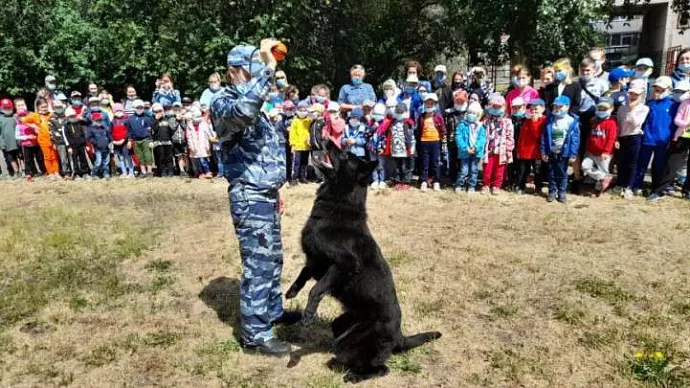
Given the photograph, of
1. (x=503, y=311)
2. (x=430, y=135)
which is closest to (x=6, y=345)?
(x=503, y=311)

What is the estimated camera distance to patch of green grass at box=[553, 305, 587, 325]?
166 inches

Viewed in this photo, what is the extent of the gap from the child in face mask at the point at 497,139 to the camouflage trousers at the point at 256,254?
18.0 ft

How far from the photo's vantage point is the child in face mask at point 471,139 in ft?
27.0

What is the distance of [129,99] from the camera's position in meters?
11.0

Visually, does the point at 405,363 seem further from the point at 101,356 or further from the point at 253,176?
the point at 101,356

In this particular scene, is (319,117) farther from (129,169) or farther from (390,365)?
(390,365)

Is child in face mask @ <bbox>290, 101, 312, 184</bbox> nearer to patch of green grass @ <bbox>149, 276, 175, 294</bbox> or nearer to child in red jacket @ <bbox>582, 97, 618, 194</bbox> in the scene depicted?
patch of green grass @ <bbox>149, 276, 175, 294</bbox>

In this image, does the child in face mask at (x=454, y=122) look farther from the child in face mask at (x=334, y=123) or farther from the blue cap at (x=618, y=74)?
the blue cap at (x=618, y=74)

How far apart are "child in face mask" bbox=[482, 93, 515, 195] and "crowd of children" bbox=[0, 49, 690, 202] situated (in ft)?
0.06

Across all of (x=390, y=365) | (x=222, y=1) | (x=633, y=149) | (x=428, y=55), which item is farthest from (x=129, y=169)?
(x=428, y=55)

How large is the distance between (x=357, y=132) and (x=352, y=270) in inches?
225

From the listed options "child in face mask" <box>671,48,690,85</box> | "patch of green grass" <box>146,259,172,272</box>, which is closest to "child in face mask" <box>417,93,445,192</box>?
"child in face mask" <box>671,48,690,85</box>

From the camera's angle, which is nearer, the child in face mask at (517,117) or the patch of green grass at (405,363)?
the patch of green grass at (405,363)

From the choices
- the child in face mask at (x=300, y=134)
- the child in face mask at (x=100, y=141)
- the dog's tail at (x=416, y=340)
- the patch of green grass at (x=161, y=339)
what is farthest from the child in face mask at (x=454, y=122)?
the child in face mask at (x=100, y=141)
